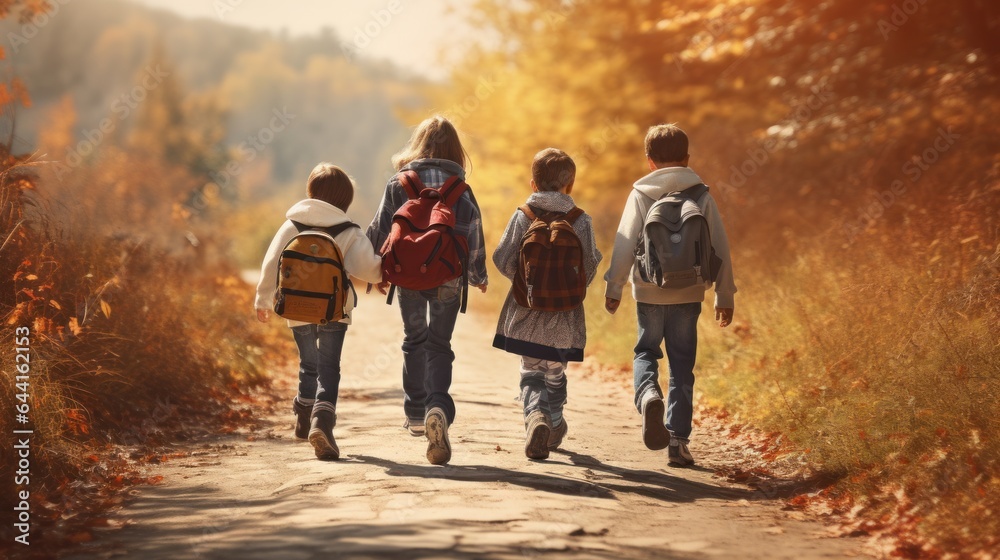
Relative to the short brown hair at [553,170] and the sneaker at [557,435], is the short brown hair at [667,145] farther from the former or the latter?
the sneaker at [557,435]

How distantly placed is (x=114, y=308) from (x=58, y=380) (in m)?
1.47

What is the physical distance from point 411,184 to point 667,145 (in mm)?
1705

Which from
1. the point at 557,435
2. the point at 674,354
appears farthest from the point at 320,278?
the point at 674,354

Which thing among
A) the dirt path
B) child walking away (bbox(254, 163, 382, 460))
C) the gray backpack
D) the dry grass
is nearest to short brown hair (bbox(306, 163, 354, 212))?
child walking away (bbox(254, 163, 382, 460))

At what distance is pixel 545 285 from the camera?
19.5 ft

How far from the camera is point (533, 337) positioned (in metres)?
6.09

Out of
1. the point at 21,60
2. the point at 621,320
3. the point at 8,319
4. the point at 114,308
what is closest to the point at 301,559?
the point at 8,319

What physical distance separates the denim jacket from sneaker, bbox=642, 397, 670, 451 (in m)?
1.31

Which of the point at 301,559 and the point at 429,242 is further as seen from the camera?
the point at 429,242

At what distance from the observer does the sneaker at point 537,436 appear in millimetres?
6027

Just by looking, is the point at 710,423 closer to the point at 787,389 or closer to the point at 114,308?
the point at 787,389

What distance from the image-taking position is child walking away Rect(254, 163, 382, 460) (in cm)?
584

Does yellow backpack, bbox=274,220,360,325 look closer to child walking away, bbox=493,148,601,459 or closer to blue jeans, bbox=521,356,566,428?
child walking away, bbox=493,148,601,459

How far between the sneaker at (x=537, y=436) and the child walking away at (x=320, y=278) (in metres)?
1.26
